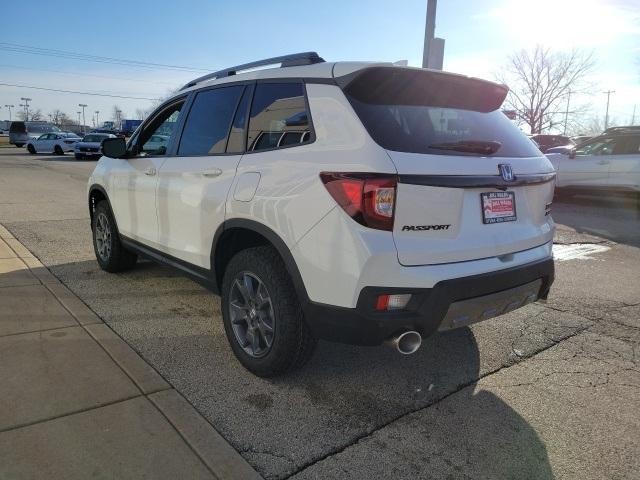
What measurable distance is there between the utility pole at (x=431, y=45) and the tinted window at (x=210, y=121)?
18.7 ft

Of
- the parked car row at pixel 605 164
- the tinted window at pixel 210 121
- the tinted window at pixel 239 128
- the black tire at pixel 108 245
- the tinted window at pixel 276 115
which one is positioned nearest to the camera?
the tinted window at pixel 276 115

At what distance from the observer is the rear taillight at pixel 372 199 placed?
2438 mm

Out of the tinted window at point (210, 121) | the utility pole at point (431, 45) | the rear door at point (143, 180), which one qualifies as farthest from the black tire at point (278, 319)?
the utility pole at point (431, 45)

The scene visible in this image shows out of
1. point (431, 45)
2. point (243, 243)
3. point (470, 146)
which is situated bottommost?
point (243, 243)

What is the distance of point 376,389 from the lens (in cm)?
308

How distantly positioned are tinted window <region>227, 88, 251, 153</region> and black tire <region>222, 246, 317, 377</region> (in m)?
0.70

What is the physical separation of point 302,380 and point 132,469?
115 cm

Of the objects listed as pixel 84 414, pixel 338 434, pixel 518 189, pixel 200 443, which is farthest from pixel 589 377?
pixel 84 414

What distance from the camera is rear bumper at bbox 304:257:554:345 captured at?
8.21 feet

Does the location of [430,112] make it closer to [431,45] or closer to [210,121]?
[210,121]

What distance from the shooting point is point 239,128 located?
11.1 feet

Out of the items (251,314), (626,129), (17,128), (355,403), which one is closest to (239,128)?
(251,314)

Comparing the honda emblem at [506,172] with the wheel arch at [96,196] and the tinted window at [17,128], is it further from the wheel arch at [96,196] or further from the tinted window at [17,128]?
the tinted window at [17,128]

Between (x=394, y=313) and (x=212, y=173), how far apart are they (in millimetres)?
1604
